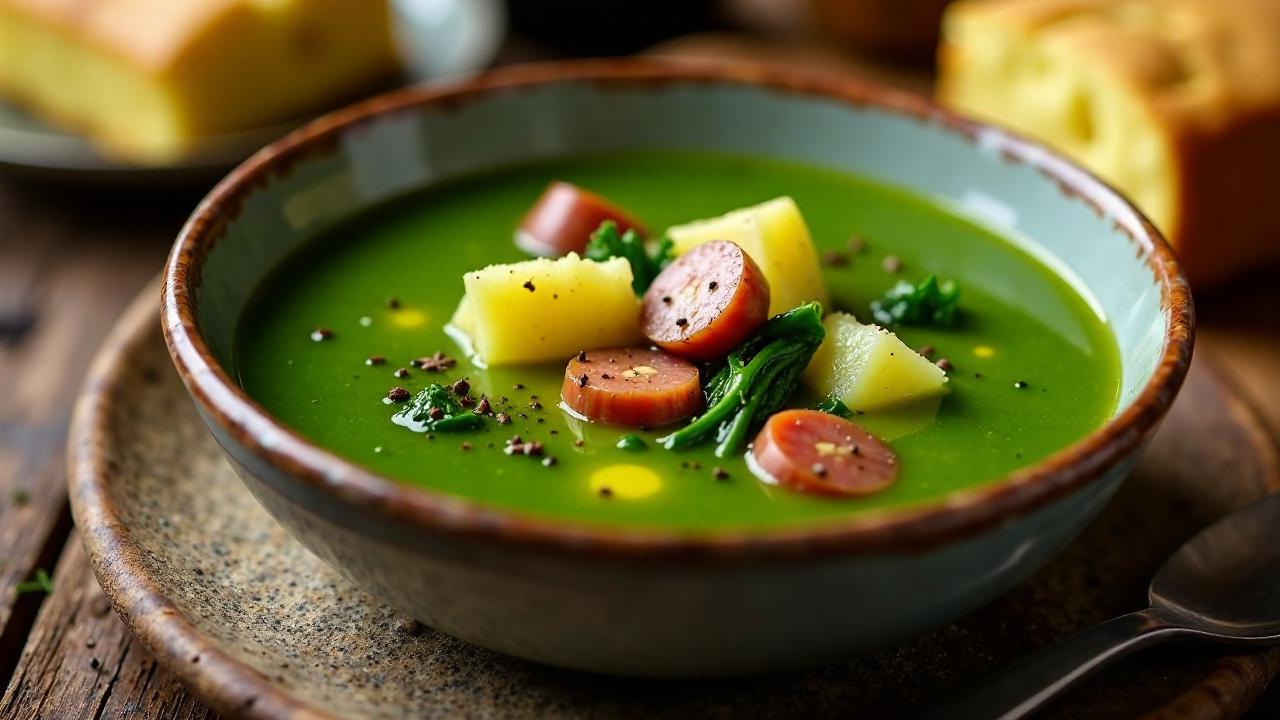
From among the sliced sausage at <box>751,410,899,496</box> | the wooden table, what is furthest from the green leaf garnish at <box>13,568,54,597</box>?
the sliced sausage at <box>751,410,899,496</box>

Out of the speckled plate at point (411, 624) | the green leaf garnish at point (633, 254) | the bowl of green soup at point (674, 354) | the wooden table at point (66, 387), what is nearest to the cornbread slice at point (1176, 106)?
the wooden table at point (66, 387)

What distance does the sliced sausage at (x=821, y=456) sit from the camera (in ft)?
7.25

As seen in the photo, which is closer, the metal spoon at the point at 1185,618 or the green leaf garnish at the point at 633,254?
the metal spoon at the point at 1185,618

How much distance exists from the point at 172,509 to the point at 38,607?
0.33 metres

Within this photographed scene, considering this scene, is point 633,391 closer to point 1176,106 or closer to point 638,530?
point 638,530

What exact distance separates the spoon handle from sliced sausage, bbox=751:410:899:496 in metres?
0.36

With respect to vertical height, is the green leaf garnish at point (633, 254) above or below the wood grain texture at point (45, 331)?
above

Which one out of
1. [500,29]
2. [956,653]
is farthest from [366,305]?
[500,29]

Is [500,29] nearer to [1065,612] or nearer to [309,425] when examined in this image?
[309,425]

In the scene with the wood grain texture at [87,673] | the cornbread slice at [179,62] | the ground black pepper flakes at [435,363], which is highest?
the ground black pepper flakes at [435,363]

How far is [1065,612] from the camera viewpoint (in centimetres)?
245

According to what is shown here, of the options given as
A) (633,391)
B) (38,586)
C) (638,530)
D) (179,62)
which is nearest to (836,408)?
(633,391)

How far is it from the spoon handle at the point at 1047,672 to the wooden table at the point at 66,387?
41cm

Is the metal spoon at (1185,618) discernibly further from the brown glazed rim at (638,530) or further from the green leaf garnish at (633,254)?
the green leaf garnish at (633,254)
